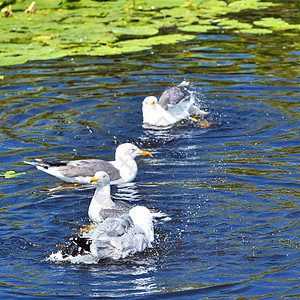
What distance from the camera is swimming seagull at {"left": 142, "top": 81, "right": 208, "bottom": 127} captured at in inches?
412

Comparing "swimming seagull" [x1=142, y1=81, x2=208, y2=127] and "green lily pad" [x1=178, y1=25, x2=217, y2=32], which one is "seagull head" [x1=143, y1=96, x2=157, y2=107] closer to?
"swimming seagull" [x1=142, y1=81, x2=208, y2=127]

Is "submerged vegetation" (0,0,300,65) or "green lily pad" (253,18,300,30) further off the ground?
"submerged vegetation" (0,0,300,65)

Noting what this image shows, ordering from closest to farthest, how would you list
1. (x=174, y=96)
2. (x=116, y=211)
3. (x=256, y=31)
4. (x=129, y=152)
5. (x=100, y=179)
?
(x=116, y=211) → (x=100, y=179) → (x=129, y=152) → (x=174, y=96) → (x=256, y=31)

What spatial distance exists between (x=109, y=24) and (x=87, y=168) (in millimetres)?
8505

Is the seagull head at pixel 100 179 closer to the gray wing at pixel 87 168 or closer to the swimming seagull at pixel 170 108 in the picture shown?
the gray wing at pixel 87 168

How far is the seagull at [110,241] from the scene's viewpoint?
620 cm

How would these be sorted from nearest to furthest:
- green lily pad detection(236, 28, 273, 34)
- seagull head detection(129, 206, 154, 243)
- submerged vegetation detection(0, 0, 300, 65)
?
1. seagull head detection(129, 206, 154, 243)
2. submerged vegetation detection(0, 0, 300, 65)
3. green lily pad detection(236, 28, 273, 34)

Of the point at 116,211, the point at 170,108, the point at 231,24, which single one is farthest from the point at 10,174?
the point at 231,24

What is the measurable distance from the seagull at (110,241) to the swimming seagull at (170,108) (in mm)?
4091

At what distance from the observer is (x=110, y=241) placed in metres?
6.30

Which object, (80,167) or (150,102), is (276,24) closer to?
(150,102)

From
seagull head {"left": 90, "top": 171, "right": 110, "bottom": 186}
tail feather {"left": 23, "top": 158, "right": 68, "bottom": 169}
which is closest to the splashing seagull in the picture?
seagull head {"left": 90, "top": 171, "right": 110, "bottom": 186}

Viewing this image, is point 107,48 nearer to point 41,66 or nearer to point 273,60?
point 41,66

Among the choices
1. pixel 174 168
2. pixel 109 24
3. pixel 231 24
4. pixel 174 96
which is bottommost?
pixel 174 168
